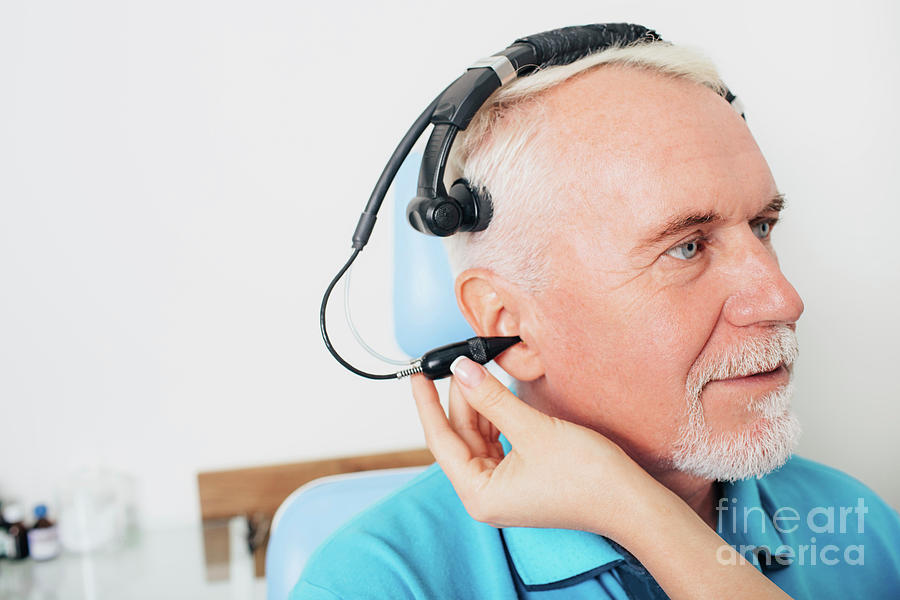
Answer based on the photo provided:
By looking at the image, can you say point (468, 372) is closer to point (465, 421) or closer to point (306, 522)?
point (465, 421)

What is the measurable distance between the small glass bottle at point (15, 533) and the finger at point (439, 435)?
53.0 inches

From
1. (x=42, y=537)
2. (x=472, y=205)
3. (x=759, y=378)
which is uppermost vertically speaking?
(x=472, y=205)

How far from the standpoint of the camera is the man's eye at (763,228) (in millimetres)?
1097

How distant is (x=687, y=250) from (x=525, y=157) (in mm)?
260

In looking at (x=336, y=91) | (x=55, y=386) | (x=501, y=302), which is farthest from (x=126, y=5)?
(x=501, y=302)

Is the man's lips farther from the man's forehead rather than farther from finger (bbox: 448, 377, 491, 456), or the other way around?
finger (bbox: 448, 377, 491, 456)

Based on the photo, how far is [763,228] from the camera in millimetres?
1125

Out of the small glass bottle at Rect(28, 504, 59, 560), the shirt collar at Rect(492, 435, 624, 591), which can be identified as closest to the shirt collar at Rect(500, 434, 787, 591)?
the shirt collar at Rect(492, 435, 624, 591)

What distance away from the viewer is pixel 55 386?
1.90 m

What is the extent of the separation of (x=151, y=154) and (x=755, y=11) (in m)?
1.57

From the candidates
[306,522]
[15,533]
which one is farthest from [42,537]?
[306,522]

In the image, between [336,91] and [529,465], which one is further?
[336,91]

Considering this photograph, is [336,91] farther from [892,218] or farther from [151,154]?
[892,218]

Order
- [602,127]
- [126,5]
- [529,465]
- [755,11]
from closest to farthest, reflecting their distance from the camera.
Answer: [529,465], [602,127], [126,5], [755,11]
